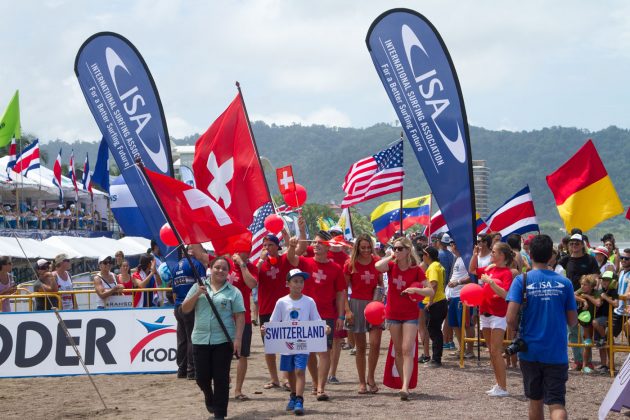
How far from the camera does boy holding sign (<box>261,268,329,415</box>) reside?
967 cm

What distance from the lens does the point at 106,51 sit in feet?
49.1

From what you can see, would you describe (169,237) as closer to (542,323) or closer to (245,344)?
(245,344)

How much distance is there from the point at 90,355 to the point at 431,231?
8139 millimetres

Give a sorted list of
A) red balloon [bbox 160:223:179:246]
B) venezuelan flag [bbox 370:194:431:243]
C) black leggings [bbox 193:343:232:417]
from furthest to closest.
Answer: venezuelan flag [bbox 370:194:431:243], red balloon [bbox 160:223:179:246], black leggings [bbox 193:343:232:417]

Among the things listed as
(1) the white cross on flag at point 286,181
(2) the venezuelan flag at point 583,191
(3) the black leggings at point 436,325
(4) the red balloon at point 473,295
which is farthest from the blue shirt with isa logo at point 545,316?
(2) the venezuelan flag at point 583,191

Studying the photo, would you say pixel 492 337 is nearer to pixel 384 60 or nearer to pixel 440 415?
pixel 440 415

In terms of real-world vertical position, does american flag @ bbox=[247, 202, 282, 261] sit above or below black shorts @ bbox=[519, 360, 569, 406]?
above

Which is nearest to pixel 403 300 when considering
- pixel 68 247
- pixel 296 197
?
pixel 296 197

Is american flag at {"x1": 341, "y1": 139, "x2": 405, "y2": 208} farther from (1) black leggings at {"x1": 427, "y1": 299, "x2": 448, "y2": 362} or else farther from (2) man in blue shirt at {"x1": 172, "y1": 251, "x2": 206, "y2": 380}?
(2) man in blue shirt at {"x1": 172, "y1": 251, "x2": 206, "y2": 380}

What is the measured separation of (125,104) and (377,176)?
14.7 feet

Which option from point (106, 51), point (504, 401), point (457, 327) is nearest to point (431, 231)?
point (457, 327)

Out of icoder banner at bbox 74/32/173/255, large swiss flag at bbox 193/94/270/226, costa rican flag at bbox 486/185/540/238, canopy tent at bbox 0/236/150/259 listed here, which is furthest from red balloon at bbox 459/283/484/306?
canopy tent at bbox 0/236/150/259

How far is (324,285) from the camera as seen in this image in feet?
35.3

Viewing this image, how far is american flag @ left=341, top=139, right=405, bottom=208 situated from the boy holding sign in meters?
6.11
